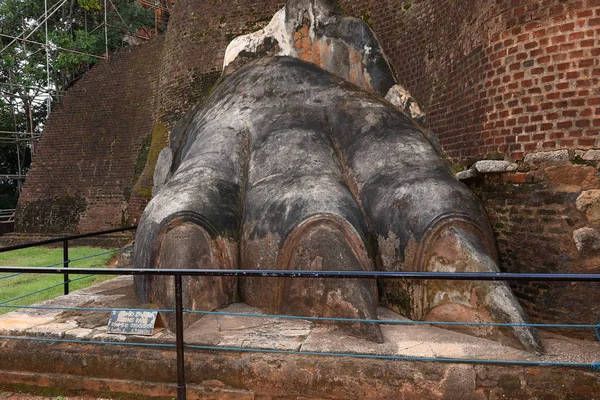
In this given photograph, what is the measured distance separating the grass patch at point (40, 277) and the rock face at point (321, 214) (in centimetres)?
190

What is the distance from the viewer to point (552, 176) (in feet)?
13.8

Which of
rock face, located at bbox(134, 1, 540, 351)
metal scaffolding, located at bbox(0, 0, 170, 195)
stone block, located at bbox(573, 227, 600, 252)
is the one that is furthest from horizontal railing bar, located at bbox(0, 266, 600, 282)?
metal scaffolding, located at bbox(0, 0, 170, 195)

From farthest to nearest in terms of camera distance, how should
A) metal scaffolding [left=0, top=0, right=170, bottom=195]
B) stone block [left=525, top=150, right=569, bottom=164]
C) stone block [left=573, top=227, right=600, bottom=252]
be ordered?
metal scaffolding [left=0, top=0, right=170, bottom=195], stone block [left=525, top=150, right=569, bottom=164], stone block [left=573, top=227, right=600, bottom=252]

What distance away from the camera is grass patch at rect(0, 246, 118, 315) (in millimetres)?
8206

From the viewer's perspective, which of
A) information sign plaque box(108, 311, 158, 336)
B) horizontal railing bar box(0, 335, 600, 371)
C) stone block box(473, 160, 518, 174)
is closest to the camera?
horizontal railing bar box(0, 335, 600, 371)

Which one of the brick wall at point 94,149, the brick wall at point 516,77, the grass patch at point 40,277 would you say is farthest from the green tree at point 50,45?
the brick wall at point 516,77

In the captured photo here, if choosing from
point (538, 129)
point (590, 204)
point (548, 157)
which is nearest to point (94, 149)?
point (538, 129)

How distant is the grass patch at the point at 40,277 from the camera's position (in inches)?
323

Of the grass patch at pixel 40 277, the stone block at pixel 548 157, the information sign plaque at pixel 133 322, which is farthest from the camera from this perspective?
the grass patch at pixel 40 277

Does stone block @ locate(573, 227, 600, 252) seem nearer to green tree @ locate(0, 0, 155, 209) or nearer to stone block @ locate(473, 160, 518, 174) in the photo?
stone block @ locate(473, 160, 518, 174)

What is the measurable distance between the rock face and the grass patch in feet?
6.24

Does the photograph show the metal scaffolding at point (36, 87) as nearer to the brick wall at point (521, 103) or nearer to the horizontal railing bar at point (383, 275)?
the brick wall at point (521, 103)

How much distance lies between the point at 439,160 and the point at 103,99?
16135 millimetres

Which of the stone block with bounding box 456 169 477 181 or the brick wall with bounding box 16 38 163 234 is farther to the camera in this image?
the brick wall with bounding box 16 38 163 234
